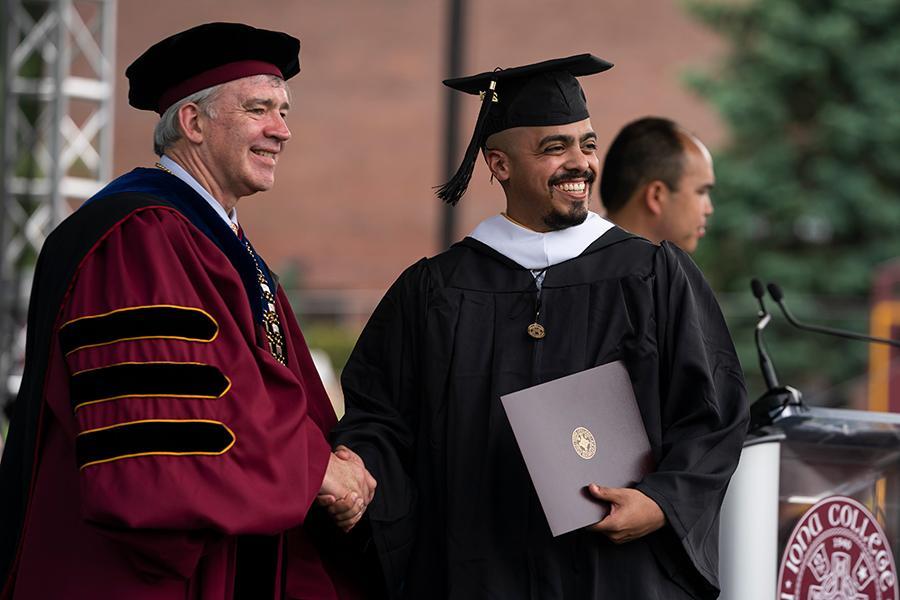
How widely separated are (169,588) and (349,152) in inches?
910

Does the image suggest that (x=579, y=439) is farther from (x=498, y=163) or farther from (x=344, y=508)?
(x=498, y=163)

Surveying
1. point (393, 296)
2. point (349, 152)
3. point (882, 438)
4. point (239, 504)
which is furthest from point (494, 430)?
point (349, 152)

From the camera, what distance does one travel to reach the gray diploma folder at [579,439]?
9.31 ft

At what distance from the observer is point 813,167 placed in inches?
794

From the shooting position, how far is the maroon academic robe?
101 inches

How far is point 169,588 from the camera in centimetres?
272

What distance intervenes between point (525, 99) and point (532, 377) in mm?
707

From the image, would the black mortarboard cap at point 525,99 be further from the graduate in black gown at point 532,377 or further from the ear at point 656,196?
the ear at point 656,196

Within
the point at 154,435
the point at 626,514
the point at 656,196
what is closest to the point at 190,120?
the point at 154,435

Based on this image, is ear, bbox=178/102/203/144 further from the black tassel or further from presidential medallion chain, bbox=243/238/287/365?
the black tassel

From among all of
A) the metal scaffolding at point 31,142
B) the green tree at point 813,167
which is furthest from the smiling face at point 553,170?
the green tree at point 813,167

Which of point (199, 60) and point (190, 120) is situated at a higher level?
point (199, 60)

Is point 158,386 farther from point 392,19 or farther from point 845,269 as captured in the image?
point 392,19

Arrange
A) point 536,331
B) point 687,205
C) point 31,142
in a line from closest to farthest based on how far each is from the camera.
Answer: point 536,331
point 687,205
point 31,142
